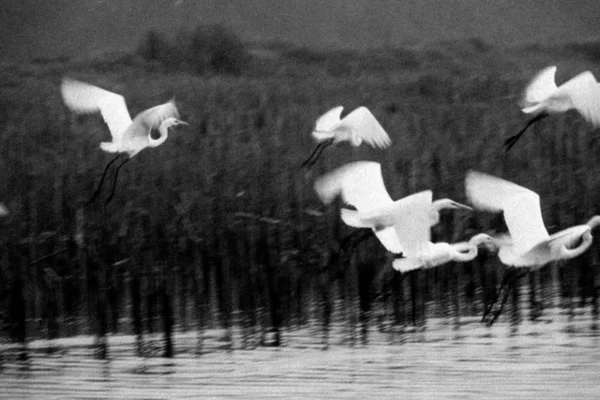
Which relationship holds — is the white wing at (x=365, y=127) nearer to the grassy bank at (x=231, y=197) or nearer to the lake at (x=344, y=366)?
the grassy bank at (x=231, y=197)

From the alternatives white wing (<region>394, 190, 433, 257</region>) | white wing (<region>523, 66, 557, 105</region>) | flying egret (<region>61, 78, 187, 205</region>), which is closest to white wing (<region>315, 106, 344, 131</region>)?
flying egret (<region>61, 78, 187, 205</region>)

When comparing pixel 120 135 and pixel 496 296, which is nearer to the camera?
pixel 496 296

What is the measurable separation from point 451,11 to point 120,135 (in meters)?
13.0

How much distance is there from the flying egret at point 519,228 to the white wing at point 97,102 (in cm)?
333

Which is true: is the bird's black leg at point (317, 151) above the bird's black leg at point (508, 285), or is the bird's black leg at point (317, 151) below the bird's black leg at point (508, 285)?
above

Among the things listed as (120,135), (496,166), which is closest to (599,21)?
(496,166)

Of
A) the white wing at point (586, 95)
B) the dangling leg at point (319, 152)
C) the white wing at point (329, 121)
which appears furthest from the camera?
the dangling leg at point (319, 152)

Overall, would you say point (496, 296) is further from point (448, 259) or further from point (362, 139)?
point (362, 139)

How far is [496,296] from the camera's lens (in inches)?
435

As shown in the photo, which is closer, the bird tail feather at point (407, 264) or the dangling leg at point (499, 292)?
the bird tail feather at point (407, 264)

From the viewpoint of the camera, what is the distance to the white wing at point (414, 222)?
10219 mm

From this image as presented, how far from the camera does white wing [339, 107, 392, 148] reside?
12.4 meters

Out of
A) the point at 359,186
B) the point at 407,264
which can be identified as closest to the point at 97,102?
the point at 359,186

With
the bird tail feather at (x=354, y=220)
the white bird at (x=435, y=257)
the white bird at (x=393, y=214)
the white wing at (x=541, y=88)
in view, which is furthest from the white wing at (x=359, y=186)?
the white wing at (x=541, y=88)
